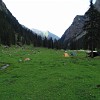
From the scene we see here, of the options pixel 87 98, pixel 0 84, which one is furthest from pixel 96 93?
pixel 0 84

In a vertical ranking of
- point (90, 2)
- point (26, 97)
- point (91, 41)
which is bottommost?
point (26, 97)

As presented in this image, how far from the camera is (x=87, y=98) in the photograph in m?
21.5

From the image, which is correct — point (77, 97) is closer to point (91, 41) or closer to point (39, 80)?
point (39, 80)

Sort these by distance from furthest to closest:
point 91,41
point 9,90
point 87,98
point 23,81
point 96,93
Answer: point 91,41, point 23,81, point 9,90, point 96,93, point 87,98

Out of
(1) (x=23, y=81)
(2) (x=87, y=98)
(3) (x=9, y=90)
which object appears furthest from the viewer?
(1) (x=23, y=81)

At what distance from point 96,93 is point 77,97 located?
1.99 metres

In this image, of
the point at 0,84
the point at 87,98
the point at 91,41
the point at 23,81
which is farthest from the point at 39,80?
the point at 91,41

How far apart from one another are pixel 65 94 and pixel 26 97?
321 cm

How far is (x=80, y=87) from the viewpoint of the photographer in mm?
25641

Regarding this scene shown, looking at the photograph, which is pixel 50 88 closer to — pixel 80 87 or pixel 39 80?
pixel 80 87

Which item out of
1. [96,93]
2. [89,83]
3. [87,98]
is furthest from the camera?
[89,83]

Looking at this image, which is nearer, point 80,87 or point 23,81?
point 80,87

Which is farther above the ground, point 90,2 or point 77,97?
point 90,2

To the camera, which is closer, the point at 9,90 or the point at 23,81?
the point at 9,90
